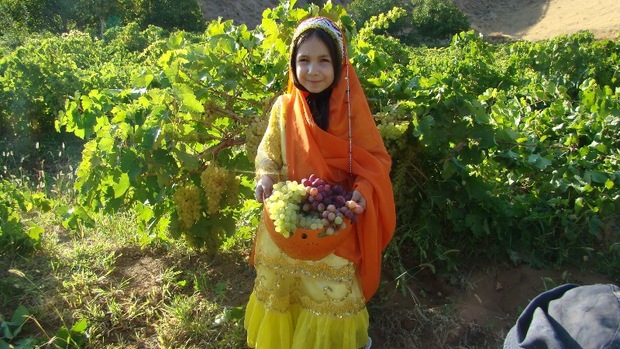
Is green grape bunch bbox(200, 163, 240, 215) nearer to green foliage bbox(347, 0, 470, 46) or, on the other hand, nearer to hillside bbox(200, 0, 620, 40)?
hillside bbox(200, 0, 620, 40)

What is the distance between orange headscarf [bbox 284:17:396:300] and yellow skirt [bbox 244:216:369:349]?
10 centimetres

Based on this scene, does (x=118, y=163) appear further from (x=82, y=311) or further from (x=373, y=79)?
(x=373, y=79)

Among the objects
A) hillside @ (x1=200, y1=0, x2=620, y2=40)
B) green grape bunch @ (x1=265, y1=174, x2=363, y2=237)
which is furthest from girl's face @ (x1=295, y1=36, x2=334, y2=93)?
hillside @ (x1=200, y1=0, x2=620, y2=40)

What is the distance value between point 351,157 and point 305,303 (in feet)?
2.14

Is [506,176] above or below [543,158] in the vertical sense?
below

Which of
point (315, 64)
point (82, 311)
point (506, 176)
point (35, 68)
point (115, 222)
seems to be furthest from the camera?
point (35, 68)

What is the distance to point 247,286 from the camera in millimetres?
3301

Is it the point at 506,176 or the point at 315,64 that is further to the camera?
the point at 506,176

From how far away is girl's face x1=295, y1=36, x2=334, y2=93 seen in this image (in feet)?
7.66

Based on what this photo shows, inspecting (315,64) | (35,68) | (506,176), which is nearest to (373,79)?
(315,64)

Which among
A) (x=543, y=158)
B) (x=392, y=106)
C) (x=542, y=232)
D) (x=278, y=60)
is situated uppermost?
(x=278, y=60)

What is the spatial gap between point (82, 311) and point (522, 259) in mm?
2501

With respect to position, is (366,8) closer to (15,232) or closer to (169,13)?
(169,13)

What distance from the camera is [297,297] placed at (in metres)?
2.47
